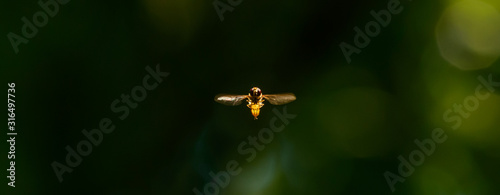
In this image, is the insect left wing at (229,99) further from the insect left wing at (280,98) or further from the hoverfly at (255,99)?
the insect left wing at (280,98)

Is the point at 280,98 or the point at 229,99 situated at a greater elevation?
the point at 229,99

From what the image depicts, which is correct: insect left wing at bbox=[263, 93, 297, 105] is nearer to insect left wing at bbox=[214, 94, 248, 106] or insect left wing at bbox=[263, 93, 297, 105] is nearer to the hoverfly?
the hoverfly

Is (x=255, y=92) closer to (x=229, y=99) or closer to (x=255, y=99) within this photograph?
(x=255, y=99)

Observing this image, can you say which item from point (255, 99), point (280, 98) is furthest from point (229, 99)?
point (280, 98)

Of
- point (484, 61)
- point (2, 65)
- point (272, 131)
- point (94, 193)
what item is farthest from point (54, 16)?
point (484, 61)

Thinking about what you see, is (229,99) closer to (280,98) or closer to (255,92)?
(255,92)

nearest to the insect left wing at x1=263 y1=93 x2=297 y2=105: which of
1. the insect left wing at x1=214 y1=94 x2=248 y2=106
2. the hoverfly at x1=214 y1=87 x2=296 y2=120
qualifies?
the hoverfly at x1=214 y1=87 x2=296 y2=120

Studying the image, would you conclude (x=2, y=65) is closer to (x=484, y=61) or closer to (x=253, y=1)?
(x=253, y=1)
